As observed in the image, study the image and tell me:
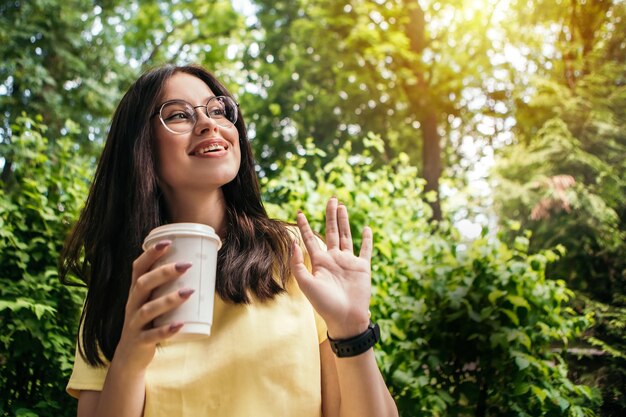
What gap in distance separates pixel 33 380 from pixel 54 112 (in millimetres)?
5685

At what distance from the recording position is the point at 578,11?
4891 millimetres

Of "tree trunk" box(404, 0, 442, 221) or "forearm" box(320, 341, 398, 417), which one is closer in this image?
"forearm" box(320, 341, 398, 417)

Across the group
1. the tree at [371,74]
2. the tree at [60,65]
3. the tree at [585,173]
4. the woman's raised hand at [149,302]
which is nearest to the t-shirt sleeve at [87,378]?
the woman's raised hand at [149,302]

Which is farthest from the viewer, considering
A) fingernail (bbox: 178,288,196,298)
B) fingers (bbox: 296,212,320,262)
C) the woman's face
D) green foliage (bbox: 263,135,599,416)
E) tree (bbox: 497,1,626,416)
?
tree (bbox: 497,1,626,416)

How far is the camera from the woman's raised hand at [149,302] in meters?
1.01

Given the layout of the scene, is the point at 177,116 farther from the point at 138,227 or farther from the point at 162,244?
the point at 162,244

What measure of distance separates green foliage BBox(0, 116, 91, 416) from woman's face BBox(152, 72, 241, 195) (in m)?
1.05

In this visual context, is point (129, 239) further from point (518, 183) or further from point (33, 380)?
point (518, 183)

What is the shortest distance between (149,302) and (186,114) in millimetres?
649

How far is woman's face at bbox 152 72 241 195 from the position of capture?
4.78 ft

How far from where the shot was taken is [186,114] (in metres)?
1.52

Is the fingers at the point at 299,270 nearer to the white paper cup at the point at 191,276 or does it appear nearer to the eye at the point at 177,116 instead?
the white paper cup at the point at 191,276

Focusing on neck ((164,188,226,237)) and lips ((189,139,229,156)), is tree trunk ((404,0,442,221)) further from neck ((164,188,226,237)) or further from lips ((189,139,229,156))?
lips ((189,139,229,156))

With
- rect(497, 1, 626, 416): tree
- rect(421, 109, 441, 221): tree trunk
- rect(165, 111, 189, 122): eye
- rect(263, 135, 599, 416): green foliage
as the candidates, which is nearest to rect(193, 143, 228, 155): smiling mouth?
rect(165, 111, 189, 122): eye
